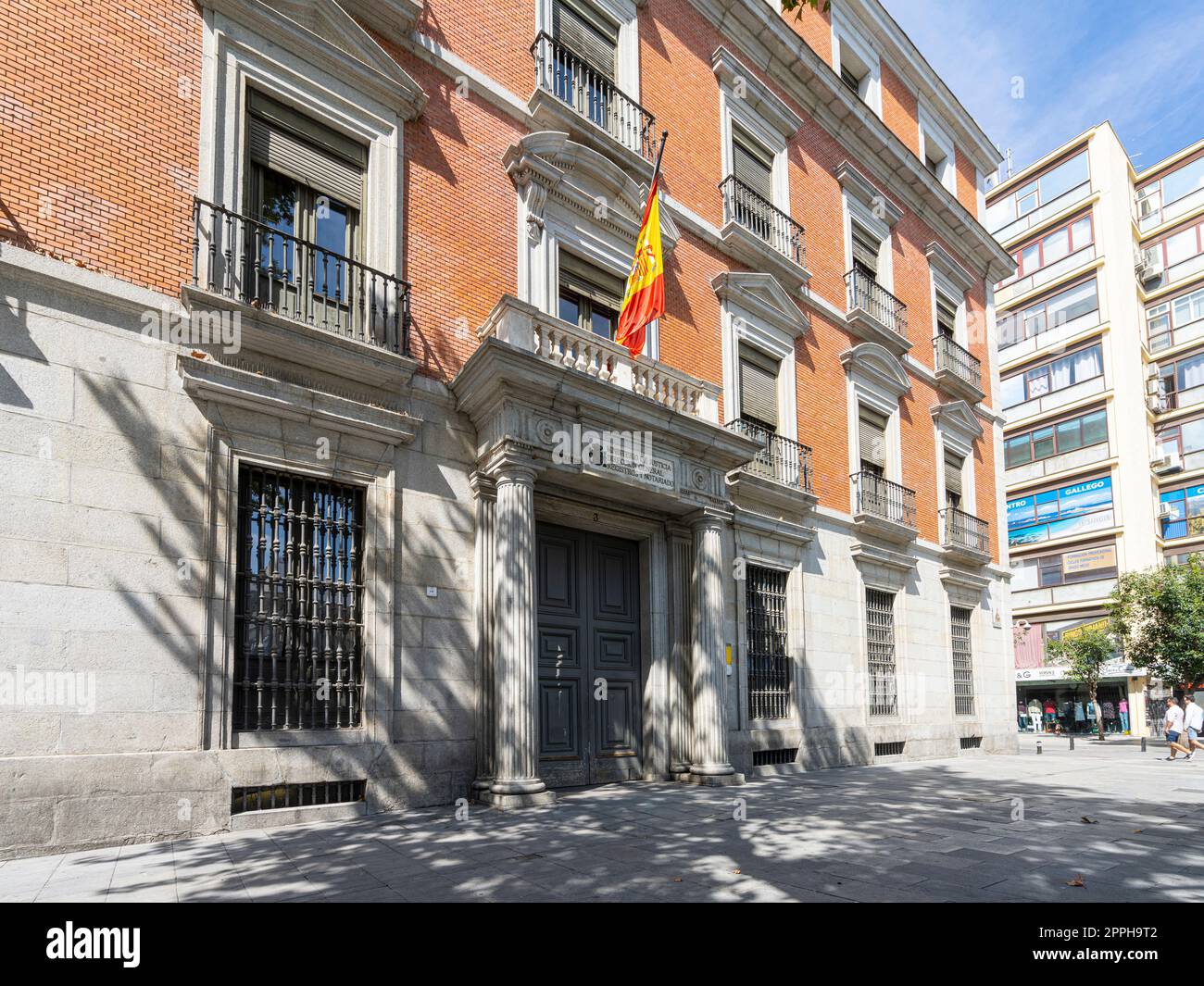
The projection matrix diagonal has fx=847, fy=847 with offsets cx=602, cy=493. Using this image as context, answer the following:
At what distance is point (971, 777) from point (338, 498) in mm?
10735

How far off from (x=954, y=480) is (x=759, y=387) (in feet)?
28.4

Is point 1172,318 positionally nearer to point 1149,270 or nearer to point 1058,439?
point 1149,270

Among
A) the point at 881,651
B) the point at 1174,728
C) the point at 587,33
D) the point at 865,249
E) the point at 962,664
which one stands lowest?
the point at 1174,728

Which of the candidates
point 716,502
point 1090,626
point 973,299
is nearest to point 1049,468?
point 1090,626

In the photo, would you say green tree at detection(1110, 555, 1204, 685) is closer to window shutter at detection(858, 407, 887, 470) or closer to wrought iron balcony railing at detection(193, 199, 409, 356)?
window shutter at detection(858, 407, 887, 470)

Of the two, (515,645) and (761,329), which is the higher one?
(761,329)

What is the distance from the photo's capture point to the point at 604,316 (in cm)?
1327

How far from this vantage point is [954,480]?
2159cm

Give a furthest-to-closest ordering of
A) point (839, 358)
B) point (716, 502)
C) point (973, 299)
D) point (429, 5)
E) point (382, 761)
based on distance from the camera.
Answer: point (973, 299), point (839, 358), point (716, 502), point (429, 5), point (382, 761)

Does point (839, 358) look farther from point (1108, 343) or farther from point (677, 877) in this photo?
point (1108, 343)

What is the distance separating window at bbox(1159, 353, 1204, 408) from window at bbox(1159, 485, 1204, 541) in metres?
4.16

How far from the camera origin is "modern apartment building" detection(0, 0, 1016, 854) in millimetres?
7609

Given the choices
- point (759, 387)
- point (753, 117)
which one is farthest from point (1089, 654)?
point (753, 117)

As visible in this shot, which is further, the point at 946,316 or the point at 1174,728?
the point at 946,316
